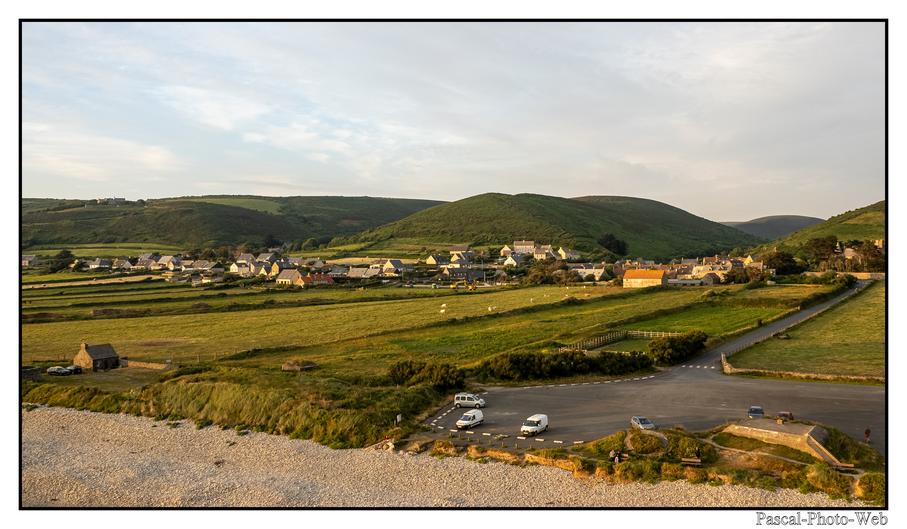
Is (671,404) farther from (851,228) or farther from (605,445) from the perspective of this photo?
(851,228)

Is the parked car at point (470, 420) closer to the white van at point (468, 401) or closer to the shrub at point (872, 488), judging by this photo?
the white van at point (468, 401)

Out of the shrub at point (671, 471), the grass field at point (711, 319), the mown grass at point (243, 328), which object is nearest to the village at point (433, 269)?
the grass field at point (711, 319)

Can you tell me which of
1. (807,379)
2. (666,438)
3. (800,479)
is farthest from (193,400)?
(807,379)

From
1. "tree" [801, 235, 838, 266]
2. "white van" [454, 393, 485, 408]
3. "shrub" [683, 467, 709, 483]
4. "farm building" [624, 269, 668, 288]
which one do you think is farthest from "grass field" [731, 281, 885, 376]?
"tree" [801, 235, 838, 266]

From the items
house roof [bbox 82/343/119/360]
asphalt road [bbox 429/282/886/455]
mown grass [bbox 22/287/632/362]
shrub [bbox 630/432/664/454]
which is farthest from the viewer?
mown grass [bbox 22/287/632/362]

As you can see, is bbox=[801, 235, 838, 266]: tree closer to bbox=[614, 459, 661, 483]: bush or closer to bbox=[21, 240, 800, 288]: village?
bbox=[21, 240, 800, 288]: village

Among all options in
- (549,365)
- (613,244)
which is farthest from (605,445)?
(613,244)
